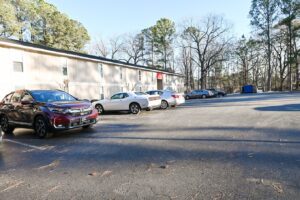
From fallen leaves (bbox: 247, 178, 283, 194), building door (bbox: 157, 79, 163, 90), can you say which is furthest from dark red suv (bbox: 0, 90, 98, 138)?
building door (bbox: 157, 79, 163, 90)

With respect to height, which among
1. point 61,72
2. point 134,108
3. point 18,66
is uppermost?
point 18,66

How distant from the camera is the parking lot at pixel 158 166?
3617mm

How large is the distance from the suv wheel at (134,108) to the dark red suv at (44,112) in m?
6.13

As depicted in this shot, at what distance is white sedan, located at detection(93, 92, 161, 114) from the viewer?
591 inches

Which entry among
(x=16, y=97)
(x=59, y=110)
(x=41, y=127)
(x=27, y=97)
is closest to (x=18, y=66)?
(x=16, y=97)

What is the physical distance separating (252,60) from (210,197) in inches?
2657

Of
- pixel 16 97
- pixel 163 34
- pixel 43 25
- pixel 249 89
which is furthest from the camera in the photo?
pixel 163 34

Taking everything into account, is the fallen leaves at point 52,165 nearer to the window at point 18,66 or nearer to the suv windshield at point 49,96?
the suv windshield at point 49,96

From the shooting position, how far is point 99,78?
90.5 feet

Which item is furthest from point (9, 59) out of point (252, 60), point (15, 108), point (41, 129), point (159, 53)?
point (252, 60)

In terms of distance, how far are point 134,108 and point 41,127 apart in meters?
7.48

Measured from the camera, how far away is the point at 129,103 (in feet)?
50.2

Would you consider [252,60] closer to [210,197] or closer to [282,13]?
[282,13]

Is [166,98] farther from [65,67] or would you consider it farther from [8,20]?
[8,20]
